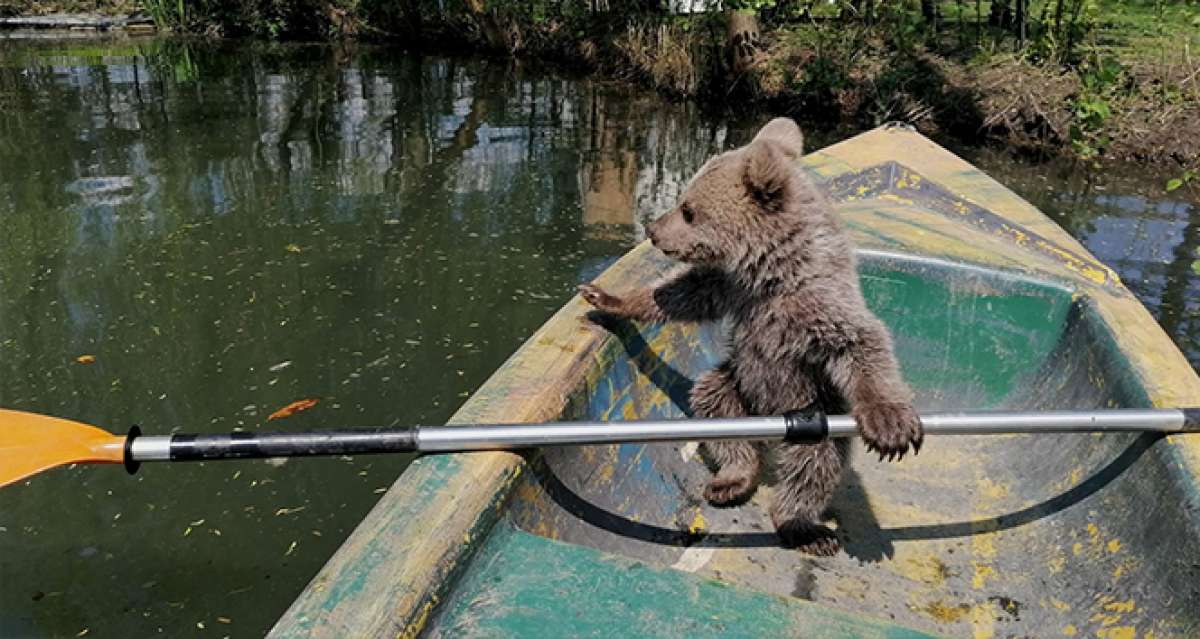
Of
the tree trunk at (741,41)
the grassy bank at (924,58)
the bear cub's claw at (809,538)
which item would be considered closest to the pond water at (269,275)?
the grassy bank at (924,58)

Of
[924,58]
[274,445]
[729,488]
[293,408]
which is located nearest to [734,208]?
[729,488]

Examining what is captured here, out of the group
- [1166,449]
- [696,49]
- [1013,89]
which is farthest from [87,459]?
[696,49]

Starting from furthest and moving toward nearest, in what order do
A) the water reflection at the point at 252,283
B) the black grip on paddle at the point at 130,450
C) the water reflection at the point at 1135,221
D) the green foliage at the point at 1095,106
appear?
the green foliage at the point at 1095,106, the water reflection at the point at 1135,221, the water reflection at the point at 252,283, the black grip on paddle at the point at 130,450

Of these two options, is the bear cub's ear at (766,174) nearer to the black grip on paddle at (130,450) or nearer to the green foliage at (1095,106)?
the black grip on paddle at (130,450)

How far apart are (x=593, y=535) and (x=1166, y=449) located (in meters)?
A: 1.67

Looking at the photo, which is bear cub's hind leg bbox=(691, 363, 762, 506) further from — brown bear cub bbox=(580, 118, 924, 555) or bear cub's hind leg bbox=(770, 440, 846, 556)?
bear cub's hind leg bbox=(770, 440, 846, 556)

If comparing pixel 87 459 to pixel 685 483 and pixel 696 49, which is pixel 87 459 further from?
pixel 696 49

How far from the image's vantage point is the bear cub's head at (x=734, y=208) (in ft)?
8.64

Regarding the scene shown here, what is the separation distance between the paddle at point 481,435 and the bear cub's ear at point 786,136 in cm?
102

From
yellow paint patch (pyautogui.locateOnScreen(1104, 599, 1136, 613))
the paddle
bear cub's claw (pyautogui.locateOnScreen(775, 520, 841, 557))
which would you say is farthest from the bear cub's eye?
yellow paint patch (pyautogui.locateOnScreen(1104, 599, 1136, 613))

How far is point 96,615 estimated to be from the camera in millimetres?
3439

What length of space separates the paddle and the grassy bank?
26.2ft

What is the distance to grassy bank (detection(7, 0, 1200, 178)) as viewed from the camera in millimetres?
10438

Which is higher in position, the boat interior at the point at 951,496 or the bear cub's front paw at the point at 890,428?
the bear cub's front paw at the point at 890,428
